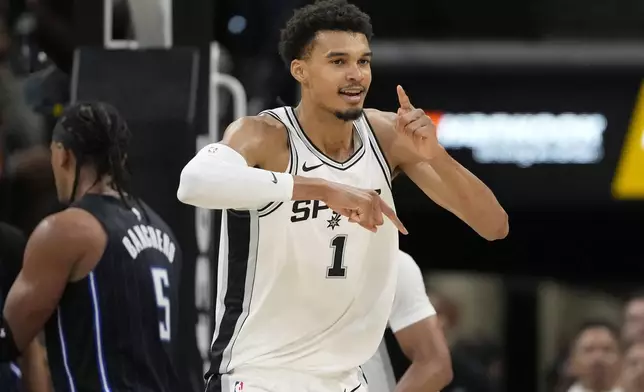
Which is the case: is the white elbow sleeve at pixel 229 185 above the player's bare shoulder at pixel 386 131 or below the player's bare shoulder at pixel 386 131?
below

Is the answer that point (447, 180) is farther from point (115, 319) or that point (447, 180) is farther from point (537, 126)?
point (537, 126)

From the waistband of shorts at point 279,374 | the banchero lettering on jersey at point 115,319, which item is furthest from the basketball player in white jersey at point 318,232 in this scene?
the banchero lettering on jersey at point 115,319

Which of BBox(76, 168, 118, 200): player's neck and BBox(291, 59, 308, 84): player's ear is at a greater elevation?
BBox(291, 59, 308, 84): player's ear

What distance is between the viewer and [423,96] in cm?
1214

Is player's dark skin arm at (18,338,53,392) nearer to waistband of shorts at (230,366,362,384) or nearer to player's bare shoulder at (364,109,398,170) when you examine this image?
waistband of shorts at (230,366,362,384)

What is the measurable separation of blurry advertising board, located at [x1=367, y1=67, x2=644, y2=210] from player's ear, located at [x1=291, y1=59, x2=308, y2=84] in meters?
6.77

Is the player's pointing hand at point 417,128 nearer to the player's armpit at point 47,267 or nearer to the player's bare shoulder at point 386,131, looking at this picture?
the player's bare shoulder at point 386,131

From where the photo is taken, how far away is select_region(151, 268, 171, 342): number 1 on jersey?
5859 millimetres

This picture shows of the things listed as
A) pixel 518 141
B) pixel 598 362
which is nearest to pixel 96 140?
pixel 598 362

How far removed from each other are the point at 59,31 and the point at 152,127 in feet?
4.03

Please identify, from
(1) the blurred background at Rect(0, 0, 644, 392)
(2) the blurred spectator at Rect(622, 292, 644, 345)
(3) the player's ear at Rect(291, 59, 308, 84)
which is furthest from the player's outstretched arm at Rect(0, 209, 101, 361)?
(2) the blurred spectator at Rect(622, 292, 644, 345)

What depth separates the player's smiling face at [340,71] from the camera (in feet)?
16.3

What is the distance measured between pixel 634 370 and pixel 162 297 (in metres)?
3.53

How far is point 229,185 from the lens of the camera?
4633 mm
